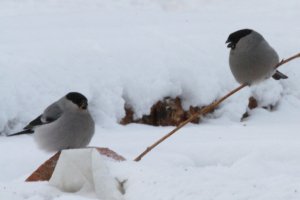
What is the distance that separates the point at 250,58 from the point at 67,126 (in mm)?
1419

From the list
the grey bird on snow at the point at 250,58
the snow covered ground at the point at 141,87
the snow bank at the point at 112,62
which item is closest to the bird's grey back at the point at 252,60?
the grey bird on snow at the point at 250,58

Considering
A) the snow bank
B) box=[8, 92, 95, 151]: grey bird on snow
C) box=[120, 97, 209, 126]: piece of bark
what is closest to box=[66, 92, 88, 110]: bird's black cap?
box=[8, 92, 95, 151]: grey bird on snow

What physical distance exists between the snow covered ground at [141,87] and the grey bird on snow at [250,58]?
578mm

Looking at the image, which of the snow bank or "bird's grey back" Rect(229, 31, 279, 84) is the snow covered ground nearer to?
the snow bank

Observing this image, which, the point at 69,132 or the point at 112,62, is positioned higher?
the point at 69,132

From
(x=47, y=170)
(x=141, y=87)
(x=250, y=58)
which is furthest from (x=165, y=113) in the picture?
Result: (x=47, y=170)

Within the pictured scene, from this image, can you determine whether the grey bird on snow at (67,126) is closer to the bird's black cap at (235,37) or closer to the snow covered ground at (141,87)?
the snow covered ground at (141,87)

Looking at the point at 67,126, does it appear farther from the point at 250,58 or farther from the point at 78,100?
the point at 250,58

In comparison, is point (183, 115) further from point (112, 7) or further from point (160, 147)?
point (112, 7)

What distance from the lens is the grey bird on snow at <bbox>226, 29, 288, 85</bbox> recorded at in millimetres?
5027

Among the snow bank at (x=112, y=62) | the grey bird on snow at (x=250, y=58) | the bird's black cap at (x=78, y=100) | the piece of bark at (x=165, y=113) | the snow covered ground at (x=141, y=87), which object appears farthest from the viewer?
the piece of bark at (x=165, y=113)

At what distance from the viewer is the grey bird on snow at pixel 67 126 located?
5105 mm

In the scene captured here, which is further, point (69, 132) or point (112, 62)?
point (112, 62)

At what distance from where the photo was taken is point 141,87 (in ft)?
23.4
